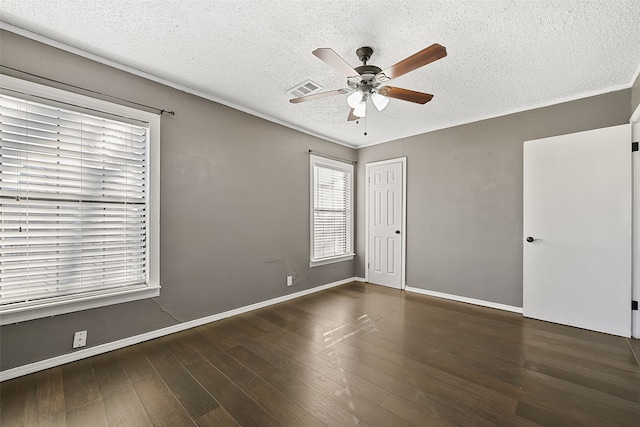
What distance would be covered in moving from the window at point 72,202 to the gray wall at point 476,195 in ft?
11.9

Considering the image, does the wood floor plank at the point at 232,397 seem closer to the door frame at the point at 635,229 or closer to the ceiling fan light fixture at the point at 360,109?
the ceiling fan light fixture at the point at 360,109

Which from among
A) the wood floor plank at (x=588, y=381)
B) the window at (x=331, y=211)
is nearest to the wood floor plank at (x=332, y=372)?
the wood floor plank at (x=588, y=381)

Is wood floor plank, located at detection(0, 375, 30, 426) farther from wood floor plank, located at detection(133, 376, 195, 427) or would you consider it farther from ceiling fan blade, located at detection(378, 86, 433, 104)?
ceiling fan blade, located at detection(378, 86, 433, 104)

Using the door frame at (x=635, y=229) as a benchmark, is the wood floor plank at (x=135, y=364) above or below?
below

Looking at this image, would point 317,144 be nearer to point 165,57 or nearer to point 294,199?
point 294,199

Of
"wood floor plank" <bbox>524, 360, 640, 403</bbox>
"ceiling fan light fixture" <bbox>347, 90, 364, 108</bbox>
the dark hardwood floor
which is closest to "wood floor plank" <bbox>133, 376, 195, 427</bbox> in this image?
the dark hardwood floor

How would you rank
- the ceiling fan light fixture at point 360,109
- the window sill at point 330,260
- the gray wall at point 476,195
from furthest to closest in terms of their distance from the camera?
1. the window sill at point 330,260
2. the gray wall at point 476,195
3. the ceiling fan light fixture at point 360,109

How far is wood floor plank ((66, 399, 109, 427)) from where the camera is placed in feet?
5.13

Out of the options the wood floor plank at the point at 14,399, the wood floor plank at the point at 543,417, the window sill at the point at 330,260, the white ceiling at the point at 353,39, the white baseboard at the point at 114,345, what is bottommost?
the wood floor plank at the point at 543,417

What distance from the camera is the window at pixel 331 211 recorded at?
4328 mm

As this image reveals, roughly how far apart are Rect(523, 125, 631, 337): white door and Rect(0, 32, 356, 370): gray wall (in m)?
2.93

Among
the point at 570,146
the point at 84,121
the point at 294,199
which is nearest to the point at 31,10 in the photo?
the point at 84,121

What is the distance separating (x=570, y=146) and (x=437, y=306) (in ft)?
7.97

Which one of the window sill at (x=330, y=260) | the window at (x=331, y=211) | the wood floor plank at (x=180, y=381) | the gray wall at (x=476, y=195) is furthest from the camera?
the window at (x=331, y=211)
